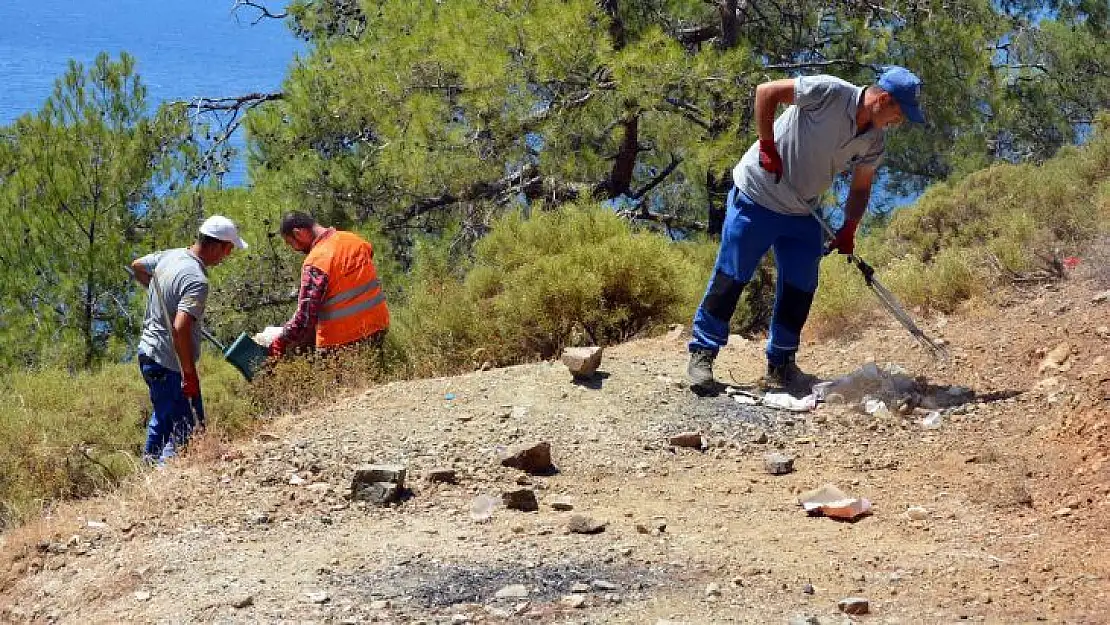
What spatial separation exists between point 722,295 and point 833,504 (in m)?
1.54

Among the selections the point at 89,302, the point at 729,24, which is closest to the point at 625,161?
the point at 729,24

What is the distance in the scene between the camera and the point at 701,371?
6.23 m

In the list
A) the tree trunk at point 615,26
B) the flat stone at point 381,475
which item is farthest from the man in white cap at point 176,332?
the tree trunk at point 615,26

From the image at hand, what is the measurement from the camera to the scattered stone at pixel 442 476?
5.32 meters

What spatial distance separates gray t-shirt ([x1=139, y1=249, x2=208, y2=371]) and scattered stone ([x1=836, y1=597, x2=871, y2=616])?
3441mm

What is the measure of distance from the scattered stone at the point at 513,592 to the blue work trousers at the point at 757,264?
239cm

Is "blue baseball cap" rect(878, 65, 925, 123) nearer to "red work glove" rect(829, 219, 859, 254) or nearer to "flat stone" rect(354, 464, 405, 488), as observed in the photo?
"red work glove" rect(829, 219, 859, 254)

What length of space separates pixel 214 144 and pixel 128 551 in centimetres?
979

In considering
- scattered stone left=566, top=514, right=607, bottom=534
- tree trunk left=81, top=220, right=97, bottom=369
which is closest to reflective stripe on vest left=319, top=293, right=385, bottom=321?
scattered stone left=566, top=514, right=607, bottom=534

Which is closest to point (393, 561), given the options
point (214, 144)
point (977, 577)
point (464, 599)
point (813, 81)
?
point (464, 599)

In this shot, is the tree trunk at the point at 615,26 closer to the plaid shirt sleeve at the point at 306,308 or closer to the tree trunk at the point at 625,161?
the tree trunk at the point at 625,161

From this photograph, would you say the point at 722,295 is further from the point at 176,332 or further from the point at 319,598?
the point at 319,598

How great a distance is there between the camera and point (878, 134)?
5.85m

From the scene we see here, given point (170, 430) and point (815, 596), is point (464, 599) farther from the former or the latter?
point (170, 430)
